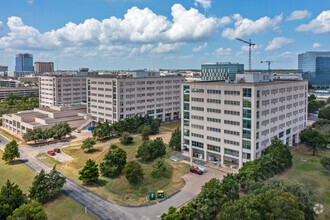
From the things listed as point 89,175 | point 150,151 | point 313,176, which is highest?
point 150,151

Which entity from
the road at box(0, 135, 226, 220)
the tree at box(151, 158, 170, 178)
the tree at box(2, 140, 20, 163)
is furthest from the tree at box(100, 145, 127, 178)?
the tree at box(2, 140, 20, 163)

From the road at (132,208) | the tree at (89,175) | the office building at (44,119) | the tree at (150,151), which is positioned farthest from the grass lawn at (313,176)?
the office building at (44,119)

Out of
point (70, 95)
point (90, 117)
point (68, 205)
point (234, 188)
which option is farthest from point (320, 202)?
point (70, 95)

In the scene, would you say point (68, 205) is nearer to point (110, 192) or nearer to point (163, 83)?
point (110, 192)

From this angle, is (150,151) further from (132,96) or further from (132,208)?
(132,96)

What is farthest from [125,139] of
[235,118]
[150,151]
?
[235,118]
